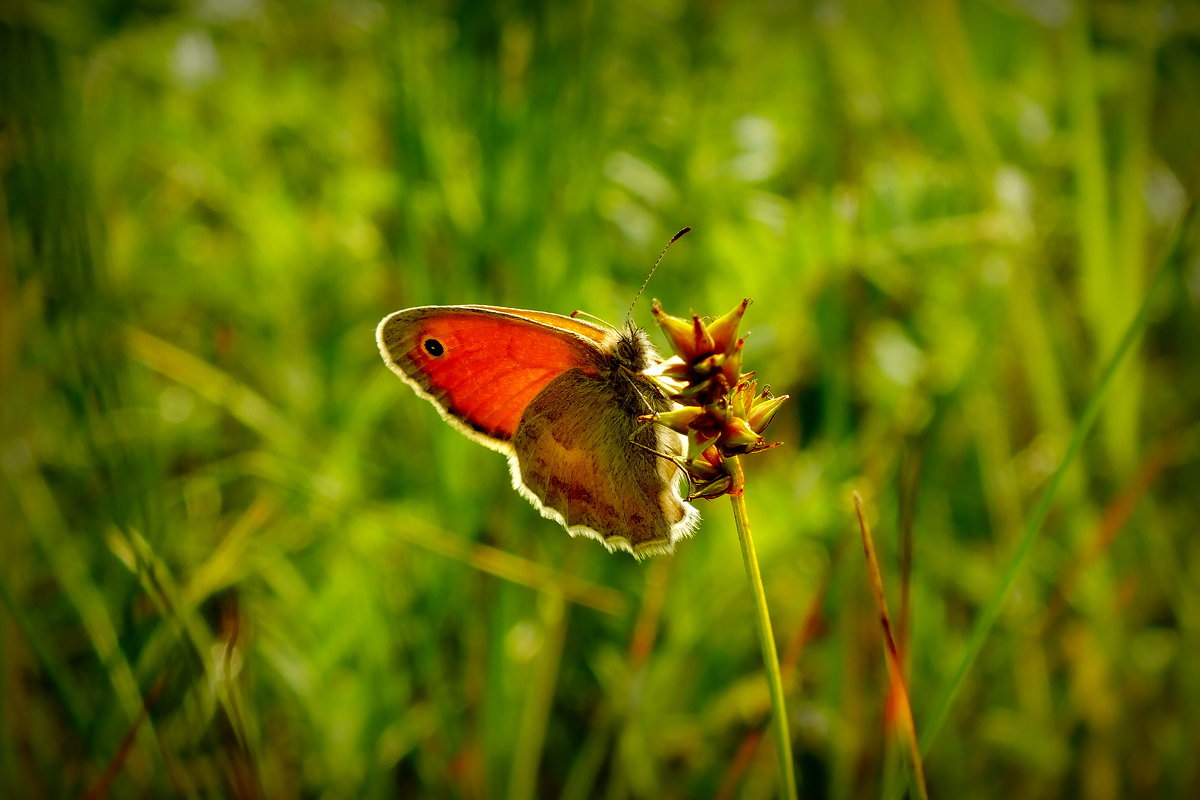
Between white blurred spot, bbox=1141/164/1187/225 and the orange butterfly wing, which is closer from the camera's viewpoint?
the orange butterfly wing

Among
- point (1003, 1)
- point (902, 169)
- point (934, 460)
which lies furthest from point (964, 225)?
point (1003, 1)

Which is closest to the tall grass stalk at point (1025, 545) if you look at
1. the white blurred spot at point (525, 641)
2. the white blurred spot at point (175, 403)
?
the white blurred spot at point (525, 641)

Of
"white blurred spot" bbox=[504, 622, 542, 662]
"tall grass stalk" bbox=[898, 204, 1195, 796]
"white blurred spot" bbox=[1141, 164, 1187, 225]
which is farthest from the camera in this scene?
"white blurred spot" bbox=[1141, 164, 1187, 225]

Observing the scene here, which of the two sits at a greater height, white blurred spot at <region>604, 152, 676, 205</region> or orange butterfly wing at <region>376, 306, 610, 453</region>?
white blurred spot at <region>604, 152, 676, 205</region>

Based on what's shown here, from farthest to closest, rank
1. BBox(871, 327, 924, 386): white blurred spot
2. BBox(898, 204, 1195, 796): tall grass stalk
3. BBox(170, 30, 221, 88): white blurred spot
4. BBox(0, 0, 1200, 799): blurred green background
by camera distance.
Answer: BBox(170, 30, 221, 88): white blurred spot, BBox(871, 327, 924, 386): white blurred spot, BBox(0, 0, 1200, 799): blurred green background, BBox(898, 204, 1195, 796): tall grass stalk

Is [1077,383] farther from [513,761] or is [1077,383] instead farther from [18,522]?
[18,522]

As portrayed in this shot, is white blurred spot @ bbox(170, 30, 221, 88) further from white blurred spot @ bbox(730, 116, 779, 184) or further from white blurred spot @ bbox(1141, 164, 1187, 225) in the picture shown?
white blurred spot @ bbox(1141, 164, 1187, 225)

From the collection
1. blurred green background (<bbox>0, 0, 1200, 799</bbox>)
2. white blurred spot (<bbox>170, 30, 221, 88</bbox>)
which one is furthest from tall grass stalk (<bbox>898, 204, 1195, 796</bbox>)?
white blurred spot (<bbox>170, 30, 221, 88</bbox>)

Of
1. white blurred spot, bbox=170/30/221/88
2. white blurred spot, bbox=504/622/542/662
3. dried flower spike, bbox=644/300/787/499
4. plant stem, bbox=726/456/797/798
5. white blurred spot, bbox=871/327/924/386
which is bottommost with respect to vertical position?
white blurred spot, bbox=504/622/542/662

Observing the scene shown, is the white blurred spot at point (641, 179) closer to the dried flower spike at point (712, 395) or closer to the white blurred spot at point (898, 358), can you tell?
the white blurred spot at point (898, 358)
